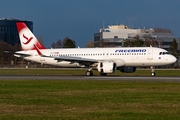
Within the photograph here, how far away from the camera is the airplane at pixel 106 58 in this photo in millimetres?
52656

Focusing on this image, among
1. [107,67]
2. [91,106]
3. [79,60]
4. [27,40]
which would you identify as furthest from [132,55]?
[91,106]

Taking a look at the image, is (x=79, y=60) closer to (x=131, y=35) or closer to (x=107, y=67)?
(x=107, y=67)

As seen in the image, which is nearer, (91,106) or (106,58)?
(91,106)

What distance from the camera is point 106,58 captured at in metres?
54.3

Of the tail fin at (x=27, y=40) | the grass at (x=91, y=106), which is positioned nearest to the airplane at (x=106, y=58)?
the tail fin at (x=27, y=40)

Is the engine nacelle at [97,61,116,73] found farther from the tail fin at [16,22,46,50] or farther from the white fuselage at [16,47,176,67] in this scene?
the tail fin at [16,22,46,50]

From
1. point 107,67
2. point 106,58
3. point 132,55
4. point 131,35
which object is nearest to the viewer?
point 107,67

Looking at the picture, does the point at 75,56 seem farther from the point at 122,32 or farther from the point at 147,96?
the point at 122,32

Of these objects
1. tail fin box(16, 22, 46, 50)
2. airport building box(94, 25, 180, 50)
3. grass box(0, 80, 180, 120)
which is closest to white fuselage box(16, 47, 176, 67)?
tail fin box(16, 22, 46, 50)

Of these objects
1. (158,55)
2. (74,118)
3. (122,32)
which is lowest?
(74,118)

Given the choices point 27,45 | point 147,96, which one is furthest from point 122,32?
point 147,96

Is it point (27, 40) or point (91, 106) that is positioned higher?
point (27, 40)

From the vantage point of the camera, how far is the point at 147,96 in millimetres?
25469

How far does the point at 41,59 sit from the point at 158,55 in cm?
1493
